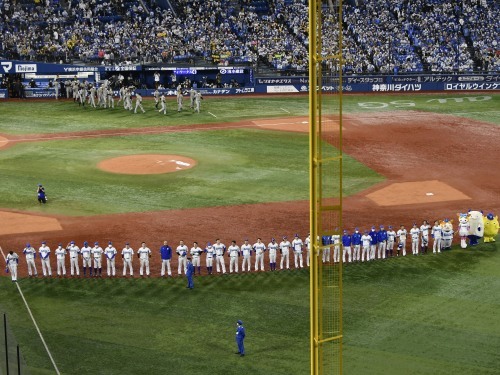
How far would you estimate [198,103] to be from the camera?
54312mm

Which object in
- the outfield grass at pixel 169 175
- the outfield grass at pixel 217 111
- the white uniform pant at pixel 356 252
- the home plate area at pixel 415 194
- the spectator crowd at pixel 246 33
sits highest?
the spectator crowd at pixel 246 33

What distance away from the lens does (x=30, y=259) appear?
86.3 ft

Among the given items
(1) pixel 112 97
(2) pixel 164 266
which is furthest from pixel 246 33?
(2) pixel 164 266

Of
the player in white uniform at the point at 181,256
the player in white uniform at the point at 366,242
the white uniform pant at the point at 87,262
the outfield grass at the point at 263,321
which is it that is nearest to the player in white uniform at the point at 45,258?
the outfield grass at the point at 263,321

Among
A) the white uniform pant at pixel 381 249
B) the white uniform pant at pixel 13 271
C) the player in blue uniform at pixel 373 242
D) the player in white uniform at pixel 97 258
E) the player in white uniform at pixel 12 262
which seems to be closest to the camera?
the player in white uniform at pixel 12 262

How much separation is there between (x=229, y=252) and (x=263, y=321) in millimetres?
4334

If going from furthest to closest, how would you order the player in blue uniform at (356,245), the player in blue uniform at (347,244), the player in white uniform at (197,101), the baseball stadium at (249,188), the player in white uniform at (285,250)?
the player in white uniform at (197,101)
the player in blue uniform at (356,245)
the player in blue uniform at (347,244)
the player in white uniform at (285,250)
the baseball stadium at (249,188)

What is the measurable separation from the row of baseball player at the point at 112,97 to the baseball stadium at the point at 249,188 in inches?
7.8

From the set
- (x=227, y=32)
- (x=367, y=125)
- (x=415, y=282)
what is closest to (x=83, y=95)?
(x=227, y=32)

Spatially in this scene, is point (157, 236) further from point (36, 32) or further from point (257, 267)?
point (36, 32)

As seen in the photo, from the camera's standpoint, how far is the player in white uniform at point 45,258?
86.0ft

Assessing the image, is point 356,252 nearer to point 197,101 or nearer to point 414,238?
point 414,238

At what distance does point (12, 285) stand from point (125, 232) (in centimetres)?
561

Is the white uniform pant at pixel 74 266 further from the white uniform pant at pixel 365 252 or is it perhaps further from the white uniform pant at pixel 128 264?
the white uniform pant at pixel 365 252
